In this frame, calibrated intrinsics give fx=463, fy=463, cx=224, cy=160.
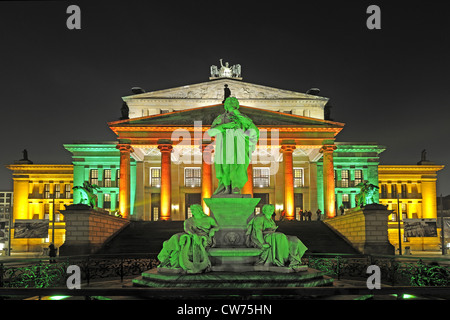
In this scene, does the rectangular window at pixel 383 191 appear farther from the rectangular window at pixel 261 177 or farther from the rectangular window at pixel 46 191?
the rectangular window at pixel 46 191

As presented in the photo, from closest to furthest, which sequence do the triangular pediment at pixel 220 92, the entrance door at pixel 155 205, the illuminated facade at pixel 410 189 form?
1. the entrance door at pixel 155 205
2. the triangular pediment at pixel 220 92
3. the illuminated facade at pixel 410 189

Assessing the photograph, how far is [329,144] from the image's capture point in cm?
4897

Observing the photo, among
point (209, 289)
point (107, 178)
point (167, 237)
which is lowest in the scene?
point (167, 237)

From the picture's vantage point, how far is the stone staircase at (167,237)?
33.0 meters

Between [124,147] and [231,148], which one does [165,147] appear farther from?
[231,148]

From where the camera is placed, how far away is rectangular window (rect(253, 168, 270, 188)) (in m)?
59.3

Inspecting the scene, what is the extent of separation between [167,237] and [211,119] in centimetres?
1684

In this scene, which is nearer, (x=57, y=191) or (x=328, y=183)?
(x=328, y=183)

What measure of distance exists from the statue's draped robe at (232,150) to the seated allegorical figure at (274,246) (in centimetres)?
142

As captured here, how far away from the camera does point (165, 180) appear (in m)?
47.8

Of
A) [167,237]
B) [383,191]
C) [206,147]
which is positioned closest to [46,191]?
[206,147]

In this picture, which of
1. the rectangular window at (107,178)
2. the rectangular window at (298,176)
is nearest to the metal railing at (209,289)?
the rectangular window at (298,176)

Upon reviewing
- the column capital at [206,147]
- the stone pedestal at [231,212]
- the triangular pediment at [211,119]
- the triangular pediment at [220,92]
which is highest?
the triangular pediment at [220,92]
